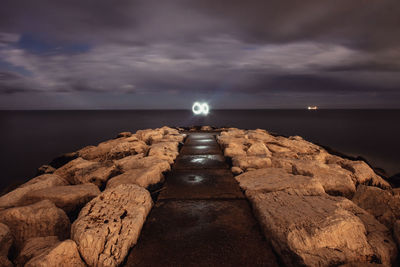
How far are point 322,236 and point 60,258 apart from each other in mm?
2165

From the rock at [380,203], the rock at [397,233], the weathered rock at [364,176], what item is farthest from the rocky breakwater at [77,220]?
the weathered rock at [364,176]

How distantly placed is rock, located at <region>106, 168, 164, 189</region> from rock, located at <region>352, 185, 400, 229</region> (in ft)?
10.2

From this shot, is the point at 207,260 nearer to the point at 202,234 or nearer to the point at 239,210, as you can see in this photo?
the point at 202,234

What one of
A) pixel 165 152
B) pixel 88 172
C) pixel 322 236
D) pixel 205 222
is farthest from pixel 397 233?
pixel 88 172

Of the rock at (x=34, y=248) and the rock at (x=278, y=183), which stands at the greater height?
the rock at (x=278, y=183)

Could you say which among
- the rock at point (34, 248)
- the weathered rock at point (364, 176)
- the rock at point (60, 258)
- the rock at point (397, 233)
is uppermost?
the rock at point (60, 258)

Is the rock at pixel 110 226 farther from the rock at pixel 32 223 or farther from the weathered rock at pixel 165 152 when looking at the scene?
the weathered rock at pixel 165 152

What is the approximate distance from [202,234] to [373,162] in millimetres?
18680

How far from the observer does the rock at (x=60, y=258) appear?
69.3 inches

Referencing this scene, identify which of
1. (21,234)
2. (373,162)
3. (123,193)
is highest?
(123,193)

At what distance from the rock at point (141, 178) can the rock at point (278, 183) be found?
1.32m

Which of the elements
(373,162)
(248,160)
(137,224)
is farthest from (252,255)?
(373,162)

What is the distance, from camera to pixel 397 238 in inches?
81.8

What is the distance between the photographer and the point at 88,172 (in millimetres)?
4434
